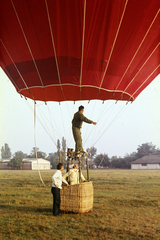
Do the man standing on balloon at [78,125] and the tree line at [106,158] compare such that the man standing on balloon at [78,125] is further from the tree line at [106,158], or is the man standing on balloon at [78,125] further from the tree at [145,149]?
the tree at [145,149]

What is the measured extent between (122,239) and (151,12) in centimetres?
726

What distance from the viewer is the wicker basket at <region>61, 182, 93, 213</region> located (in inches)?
286

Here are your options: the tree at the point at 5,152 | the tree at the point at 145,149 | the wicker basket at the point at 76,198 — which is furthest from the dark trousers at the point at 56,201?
the tree at the point at 5,152

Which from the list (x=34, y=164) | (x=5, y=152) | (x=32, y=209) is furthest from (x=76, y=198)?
(x=5, y=152)

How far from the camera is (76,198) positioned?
7.27m

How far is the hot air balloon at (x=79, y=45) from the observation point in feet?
27.0

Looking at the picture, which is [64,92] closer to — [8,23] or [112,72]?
[112,72]

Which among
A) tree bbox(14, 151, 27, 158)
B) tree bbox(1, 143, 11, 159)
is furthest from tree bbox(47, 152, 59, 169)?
tree bbox(1, 143, 11, 159)

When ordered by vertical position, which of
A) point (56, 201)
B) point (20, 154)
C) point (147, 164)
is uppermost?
point (20, 154)

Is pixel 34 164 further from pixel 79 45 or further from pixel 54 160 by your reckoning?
pixel 79 45

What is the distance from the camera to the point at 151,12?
337 inches

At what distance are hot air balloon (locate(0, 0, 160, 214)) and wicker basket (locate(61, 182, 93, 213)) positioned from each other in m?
4.40

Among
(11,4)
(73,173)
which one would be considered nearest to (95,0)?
(11,4)

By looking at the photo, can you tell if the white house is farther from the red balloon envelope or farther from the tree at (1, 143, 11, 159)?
the red balloon envelope
